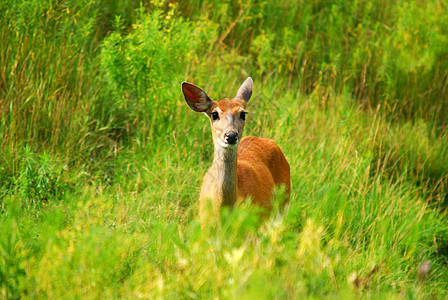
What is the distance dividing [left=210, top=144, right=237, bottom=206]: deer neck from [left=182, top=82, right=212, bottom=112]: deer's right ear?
445 mm

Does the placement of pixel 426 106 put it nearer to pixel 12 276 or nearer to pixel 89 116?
pixel 89 116

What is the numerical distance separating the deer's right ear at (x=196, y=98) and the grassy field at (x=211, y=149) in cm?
78

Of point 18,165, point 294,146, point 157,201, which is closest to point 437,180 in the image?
point 294,146

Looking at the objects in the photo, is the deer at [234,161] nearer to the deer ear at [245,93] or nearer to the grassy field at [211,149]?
the deer ear at [245,93]

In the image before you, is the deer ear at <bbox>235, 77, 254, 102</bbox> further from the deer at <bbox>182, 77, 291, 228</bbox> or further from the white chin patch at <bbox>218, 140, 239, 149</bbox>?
the white chin patch at <bbox>218, 140, 239, 149</bbox>

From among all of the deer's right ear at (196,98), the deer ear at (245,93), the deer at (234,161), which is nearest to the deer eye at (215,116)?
the deer at (234,161)

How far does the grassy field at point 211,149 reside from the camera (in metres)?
2.82

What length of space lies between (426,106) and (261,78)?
2.09 meters

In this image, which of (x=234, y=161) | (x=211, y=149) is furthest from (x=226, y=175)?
(x=211, y=149)

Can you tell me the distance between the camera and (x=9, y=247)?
2.76 metres

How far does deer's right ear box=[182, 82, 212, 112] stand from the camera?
168 inches

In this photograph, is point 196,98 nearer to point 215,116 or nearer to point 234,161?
point 215,116

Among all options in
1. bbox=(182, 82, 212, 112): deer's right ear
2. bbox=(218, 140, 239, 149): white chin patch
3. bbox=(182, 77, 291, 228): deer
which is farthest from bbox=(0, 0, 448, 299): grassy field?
bbox=(182, 82, 212, 112): deer's right ear

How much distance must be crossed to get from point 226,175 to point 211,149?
4.87 feet
